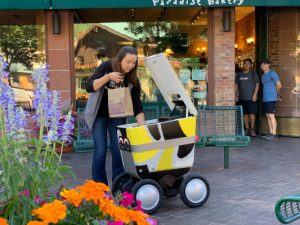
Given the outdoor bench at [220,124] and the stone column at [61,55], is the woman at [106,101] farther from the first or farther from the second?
the stone column at [61,55]

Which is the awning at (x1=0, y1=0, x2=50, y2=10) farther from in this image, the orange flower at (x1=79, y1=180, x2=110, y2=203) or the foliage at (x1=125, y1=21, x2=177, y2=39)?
the orange flower at (x1=79, y1=180, x2=110, y2=203)

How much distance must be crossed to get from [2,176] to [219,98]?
7372 millimetres

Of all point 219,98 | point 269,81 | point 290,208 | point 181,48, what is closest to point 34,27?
→ point 181,48

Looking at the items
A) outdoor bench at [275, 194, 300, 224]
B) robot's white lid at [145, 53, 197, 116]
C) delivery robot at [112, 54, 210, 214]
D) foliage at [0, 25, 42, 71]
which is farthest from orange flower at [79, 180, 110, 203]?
foliage at [0, 25, 42, 71]

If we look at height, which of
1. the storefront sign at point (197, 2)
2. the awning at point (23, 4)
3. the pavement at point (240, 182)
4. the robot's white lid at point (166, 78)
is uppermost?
the storefront sign at point (197, 2)

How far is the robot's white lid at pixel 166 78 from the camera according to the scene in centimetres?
520

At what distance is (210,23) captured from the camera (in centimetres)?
1012

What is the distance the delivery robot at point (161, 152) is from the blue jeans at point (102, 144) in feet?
0.77

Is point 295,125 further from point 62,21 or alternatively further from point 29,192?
point 29,192

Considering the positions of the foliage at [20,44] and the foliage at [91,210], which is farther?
the foliage at [20,44]

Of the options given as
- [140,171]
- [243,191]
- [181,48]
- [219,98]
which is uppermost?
[181,48]

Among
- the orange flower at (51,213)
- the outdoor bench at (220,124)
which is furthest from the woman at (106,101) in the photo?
A: the orange flower at (51,213)

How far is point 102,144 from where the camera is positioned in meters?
5.62

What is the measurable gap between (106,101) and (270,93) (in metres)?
6.07
